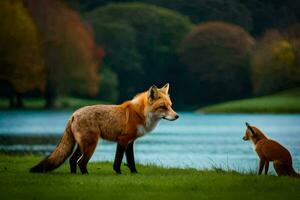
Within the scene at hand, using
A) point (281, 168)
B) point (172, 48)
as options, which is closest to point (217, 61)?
point (172, 48)

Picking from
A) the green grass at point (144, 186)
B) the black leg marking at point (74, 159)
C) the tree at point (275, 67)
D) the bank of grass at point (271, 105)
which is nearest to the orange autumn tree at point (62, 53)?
the bank of grass at point (271, 105)

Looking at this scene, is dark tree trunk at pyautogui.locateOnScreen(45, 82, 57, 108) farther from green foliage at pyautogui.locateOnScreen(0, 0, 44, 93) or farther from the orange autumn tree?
green foliage at pyautogui.locateOnScreen(0, 0, 44, 93)

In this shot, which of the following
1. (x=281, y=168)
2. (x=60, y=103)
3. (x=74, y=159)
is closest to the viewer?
(x=281, y=168)

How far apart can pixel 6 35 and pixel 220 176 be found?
69365 millimetres

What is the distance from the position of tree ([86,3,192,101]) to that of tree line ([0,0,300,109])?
0.49 ft

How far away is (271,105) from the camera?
95750mm

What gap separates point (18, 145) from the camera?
Answer: 3897 cm

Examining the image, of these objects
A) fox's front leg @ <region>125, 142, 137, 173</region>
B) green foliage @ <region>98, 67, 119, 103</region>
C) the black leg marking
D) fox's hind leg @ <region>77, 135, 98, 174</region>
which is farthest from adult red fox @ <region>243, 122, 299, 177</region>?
green foliage @ <region>98, 67, 119, 103</region>

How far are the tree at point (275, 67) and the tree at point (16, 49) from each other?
114 ft

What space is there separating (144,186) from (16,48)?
71764 mm

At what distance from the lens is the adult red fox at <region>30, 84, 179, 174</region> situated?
19.6 m

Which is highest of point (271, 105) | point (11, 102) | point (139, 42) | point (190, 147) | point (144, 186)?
point (144, 186)

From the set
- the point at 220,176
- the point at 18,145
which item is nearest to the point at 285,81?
the point at 18,145

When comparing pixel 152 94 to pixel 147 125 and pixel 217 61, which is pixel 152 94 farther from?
pixel 217 61
